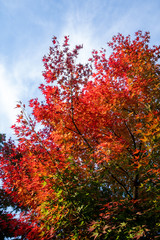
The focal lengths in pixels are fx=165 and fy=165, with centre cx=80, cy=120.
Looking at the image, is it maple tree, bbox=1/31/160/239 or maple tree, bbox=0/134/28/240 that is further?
maple tree, bbox=0/134/28/240

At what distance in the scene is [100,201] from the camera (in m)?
5.52

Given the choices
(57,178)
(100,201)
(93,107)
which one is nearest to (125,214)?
(100,201)

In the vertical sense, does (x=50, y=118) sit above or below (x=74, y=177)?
above

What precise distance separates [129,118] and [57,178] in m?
4.71

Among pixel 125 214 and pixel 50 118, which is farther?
pixel 50 118

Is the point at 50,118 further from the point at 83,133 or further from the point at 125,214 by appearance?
the point at 125,214

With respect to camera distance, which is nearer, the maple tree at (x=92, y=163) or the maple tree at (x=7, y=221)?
the maple tree at (x=92, y=163)

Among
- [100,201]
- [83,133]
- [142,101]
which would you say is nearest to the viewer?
[100,201]

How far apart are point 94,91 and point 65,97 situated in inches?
59.2

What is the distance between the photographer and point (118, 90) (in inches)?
284

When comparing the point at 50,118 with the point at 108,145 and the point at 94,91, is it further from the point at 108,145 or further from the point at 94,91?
the point at 108,145

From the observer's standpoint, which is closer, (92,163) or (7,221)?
(92,163)

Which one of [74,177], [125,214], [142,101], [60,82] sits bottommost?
[125,214]

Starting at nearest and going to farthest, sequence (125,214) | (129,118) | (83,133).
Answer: (125,214)
(83,133)
(129,118)
